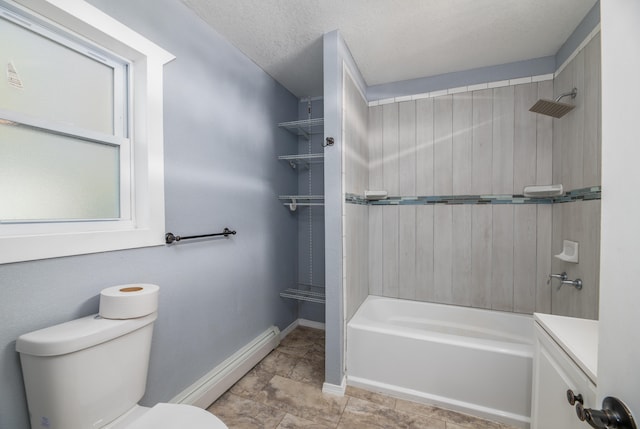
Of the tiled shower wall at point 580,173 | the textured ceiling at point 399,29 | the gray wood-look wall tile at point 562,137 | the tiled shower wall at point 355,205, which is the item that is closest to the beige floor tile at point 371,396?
the tiled shower wall at point 355,205

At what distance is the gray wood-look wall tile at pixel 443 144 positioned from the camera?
234 cm

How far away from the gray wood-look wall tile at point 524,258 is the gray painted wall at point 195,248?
2.06 m

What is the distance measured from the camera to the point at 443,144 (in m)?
2.36

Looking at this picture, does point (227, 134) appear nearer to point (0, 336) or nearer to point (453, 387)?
point (0, 336)

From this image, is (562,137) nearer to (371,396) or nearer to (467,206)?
(467,206)

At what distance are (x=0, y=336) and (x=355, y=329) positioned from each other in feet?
5.69

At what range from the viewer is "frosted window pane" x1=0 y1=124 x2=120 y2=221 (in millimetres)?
954

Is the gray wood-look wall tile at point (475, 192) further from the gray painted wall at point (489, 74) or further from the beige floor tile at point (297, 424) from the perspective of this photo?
the beige floor tile at point (297, 424)

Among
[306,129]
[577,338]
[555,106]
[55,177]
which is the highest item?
[306,129]

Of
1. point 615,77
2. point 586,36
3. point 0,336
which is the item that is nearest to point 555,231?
point 586,36

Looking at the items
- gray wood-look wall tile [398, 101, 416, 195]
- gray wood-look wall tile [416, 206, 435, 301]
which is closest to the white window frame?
gray wood-look wall tile [398, 101, 416, 195]

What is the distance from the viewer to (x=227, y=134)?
1.84m

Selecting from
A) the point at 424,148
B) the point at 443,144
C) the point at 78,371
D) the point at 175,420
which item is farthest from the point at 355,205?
the point at 78,371

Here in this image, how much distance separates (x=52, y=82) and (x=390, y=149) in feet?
7.59
